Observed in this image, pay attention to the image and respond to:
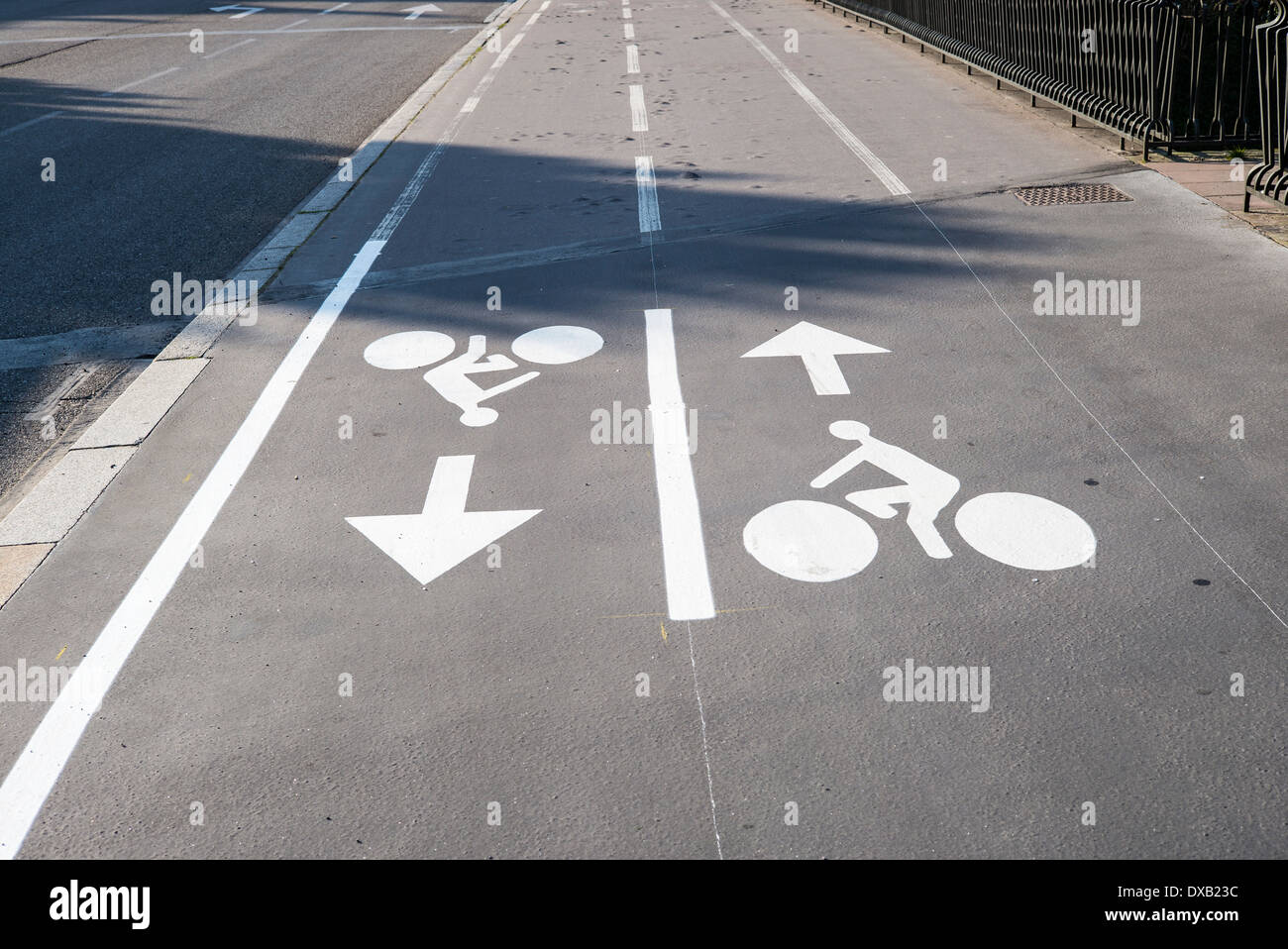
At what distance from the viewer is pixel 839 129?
1203 centimetres

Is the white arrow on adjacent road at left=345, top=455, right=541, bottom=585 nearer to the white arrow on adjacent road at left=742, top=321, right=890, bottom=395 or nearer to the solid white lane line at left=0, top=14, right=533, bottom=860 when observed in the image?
the solid white lane line at left=0, top=14, right=533, bottom=860

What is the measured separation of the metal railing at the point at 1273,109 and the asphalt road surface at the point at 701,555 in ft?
1.67

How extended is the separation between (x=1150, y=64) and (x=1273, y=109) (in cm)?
186

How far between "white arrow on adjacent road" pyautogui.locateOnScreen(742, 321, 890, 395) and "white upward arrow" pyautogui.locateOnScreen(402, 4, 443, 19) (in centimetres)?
2289

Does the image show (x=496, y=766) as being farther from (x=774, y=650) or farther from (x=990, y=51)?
(x=990, y=51)

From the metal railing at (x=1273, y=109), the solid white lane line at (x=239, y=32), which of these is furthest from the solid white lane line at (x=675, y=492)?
the solid white lane line at (x=239, y=32)

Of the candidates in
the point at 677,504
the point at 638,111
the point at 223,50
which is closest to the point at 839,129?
the point at 638,111

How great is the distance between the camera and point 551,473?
206 inches

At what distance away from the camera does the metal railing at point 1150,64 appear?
9.55 metres

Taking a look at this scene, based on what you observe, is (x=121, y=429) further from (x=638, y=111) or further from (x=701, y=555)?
(x=638, y=111)

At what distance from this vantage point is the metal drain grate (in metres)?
8.82

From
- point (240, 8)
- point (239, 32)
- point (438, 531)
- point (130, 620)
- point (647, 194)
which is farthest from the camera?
point (240, 8)

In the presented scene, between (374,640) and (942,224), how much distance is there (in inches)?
235

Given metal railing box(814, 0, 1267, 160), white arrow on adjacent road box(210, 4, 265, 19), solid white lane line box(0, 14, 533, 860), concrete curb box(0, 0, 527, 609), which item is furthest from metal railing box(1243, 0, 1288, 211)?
white arrow on adjacent road box(210, 4, 265, 19)
